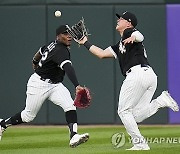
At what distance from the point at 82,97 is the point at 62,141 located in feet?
6.91

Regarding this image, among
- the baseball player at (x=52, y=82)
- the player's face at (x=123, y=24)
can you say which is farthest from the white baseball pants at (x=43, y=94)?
the player's face at (x=123, y=24)

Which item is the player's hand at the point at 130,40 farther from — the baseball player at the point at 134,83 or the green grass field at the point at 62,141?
the green grass field at the point at 62,141

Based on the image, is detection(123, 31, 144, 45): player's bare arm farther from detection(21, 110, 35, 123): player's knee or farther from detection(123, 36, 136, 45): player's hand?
detection(21, 110, 35, 123): player's knee

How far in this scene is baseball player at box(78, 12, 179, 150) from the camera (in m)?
9.86

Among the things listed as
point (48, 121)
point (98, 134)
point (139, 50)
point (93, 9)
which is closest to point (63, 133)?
point (98, 134)

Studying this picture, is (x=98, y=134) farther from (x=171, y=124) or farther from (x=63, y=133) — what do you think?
(x=171, y=124)

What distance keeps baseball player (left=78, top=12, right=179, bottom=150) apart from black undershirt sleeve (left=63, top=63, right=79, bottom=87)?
1.46 feet

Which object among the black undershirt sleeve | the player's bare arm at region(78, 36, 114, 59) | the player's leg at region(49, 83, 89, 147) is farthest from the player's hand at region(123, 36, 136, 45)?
the player's leg at region(49, 83, 89, 147)

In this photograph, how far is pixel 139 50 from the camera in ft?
33.0

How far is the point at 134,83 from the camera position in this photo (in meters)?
9.88

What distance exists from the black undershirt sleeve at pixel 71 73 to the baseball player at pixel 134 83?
44 cm

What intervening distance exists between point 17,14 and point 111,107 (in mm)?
2987
